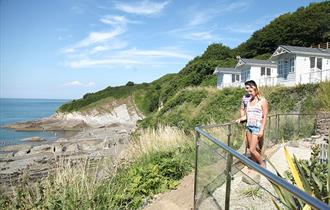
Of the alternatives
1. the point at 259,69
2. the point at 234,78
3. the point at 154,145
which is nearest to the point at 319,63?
the point at 259,69

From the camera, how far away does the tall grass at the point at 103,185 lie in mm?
5660

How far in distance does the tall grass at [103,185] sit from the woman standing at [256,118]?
5.93 ft

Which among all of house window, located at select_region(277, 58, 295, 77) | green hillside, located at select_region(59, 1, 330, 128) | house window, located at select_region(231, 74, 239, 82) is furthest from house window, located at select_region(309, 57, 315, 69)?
house window, located at select_region(231, 74, 239, 82)

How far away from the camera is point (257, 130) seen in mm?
6359

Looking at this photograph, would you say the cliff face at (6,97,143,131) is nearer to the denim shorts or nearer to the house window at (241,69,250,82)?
the house window at (241,69,250,82)

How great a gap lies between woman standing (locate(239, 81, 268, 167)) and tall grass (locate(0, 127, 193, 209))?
5.93 feet

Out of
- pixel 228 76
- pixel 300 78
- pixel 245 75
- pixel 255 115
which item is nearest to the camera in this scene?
pixel 255 115

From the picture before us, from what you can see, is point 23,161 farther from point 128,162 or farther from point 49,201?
point 49,201

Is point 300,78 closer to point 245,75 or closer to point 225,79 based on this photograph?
point 245,75

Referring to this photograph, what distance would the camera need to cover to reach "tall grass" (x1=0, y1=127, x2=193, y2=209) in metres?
5.66

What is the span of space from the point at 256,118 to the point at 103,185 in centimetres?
298

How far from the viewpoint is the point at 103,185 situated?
21.0ft

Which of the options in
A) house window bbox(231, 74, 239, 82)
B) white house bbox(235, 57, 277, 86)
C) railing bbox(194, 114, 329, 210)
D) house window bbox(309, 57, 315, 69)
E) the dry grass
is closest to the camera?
A: railing bbox(194, 114, 329, 210)

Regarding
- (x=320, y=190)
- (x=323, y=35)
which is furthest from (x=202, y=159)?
(x=323, y=35)
